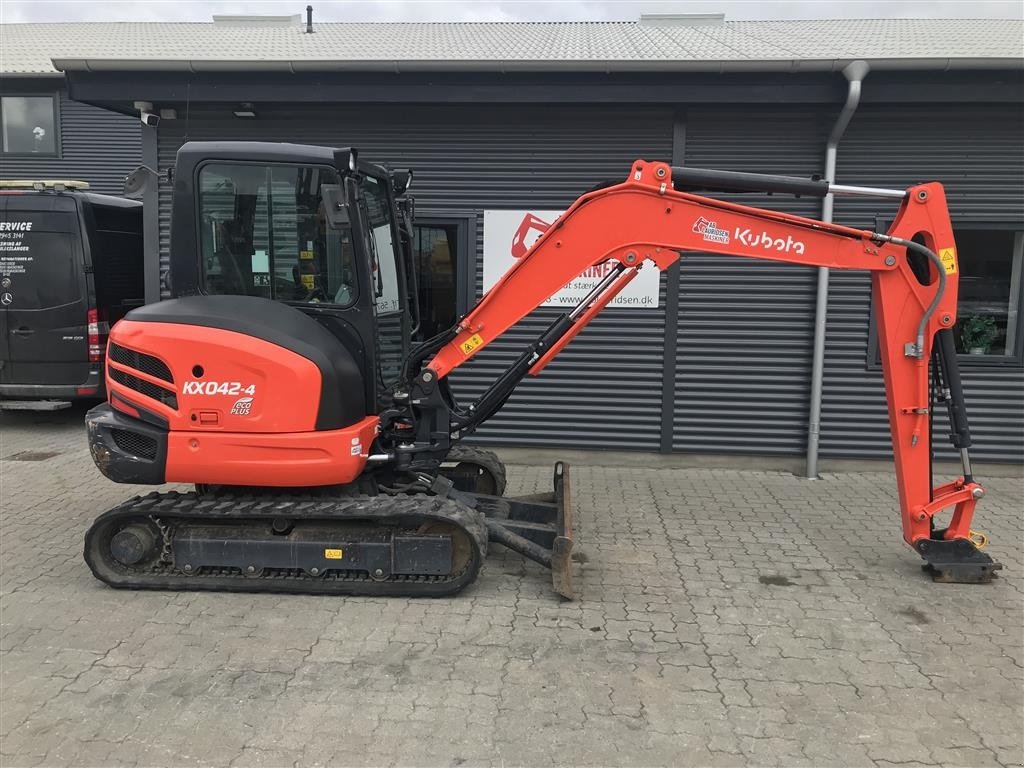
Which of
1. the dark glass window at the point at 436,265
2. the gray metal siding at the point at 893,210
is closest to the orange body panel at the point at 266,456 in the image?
the dark glass window at the point at 436,265

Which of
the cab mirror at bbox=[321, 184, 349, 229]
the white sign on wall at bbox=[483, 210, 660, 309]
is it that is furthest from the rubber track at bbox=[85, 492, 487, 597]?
the white sign on wall at bbox=[483, 210, 660, 309]

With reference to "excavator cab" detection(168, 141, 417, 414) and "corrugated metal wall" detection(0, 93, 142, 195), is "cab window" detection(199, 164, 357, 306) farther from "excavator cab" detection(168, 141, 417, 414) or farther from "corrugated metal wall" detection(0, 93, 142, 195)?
"corrugated metal wall" detection(0, 93, 142, 195)

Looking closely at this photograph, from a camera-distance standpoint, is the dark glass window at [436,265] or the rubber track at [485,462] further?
the dark glass window at [436,265]

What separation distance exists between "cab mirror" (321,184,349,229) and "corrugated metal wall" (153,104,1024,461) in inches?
139

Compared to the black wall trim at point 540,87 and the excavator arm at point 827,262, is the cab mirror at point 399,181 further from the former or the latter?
the black wall trim at point 540,87

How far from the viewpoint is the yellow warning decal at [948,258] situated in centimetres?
451

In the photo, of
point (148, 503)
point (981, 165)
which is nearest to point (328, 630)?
point (148, 503)

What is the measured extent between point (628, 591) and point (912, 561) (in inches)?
83.3

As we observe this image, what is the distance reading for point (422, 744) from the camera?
10.2ft

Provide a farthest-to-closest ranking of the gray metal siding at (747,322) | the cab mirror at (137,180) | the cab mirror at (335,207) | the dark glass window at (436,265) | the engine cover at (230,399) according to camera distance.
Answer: the dark glass window at (436,265), the gray metal siding at (747,322), the cab mirror at (137,180), the engine cover at (230,399), the cab mirror at (335,207)

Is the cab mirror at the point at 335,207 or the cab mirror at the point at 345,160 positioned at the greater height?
the cab mirror at the point at 345,160

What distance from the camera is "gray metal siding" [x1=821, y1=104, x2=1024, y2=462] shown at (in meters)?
7.17

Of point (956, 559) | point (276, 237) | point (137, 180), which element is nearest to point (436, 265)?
point (276, 237)

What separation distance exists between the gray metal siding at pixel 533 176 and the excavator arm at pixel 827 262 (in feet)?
9.27
